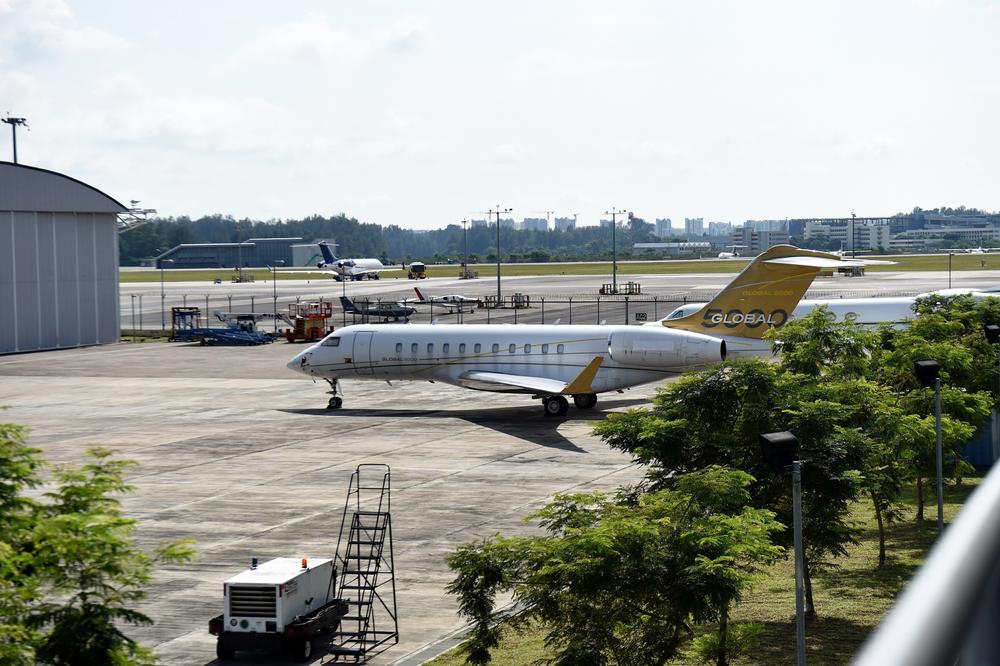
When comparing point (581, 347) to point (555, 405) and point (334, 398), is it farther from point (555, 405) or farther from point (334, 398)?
point (334, 398)

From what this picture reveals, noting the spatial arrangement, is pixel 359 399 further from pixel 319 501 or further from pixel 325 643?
pixel 325 643

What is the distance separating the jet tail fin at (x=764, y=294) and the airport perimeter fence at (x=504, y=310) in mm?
39730

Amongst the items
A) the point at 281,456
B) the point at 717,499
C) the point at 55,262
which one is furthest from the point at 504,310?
the point at 717,499

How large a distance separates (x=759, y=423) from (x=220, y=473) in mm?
19482

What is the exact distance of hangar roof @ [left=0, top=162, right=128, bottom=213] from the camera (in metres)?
76.5

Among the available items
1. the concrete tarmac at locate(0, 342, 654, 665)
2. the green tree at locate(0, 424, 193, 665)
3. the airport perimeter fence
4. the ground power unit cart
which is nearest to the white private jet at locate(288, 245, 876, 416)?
the concrete tarmac at locate(0, 342, 654, 665)

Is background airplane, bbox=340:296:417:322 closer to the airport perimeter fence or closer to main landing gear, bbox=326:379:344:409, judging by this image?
the airport perimeter fence

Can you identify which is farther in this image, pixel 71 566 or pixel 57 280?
pixel 57 280

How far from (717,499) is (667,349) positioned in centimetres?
2610

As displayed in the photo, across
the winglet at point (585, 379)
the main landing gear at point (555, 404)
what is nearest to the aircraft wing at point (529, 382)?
the winglet at point (585, 379)

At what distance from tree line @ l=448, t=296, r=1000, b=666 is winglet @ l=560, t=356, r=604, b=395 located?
1273 centimetres

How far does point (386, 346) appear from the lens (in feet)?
153

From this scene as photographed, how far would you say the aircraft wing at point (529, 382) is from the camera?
139ft

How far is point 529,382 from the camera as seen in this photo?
4422cm
